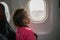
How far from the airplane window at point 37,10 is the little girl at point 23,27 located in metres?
0.29

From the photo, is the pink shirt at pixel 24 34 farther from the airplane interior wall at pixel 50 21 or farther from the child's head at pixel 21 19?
the airplane interior wall at pixel 50 21

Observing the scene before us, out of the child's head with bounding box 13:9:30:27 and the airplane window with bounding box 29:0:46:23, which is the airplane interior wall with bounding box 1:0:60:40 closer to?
the airplane window with bounding box 29:0:46:23

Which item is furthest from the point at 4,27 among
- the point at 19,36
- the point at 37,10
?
the point at 37,10

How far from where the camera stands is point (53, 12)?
6.89 feet

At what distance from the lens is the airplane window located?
2.12m

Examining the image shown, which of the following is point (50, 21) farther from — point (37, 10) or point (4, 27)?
point (4, 27)

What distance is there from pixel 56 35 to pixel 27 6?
0.46m

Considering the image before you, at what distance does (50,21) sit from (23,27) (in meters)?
0.44

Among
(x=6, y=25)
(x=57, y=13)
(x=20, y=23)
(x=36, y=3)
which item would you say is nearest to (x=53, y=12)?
(x=57, y=13)

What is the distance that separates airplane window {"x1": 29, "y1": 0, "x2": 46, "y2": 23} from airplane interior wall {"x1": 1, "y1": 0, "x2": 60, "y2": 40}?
0.05 m

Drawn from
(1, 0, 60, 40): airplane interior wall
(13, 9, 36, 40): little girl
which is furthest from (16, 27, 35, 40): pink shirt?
(1, 0, 60, 40): airplane interior wall

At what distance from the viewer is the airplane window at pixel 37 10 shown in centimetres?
212

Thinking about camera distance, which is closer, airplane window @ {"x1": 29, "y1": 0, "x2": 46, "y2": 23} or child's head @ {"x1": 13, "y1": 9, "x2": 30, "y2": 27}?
child's head @ {"x1": 13, "y1": 9, "x2": 30, "y2": 27}

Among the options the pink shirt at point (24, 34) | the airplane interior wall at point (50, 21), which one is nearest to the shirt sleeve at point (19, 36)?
the pink shirt at point (24, 34)
